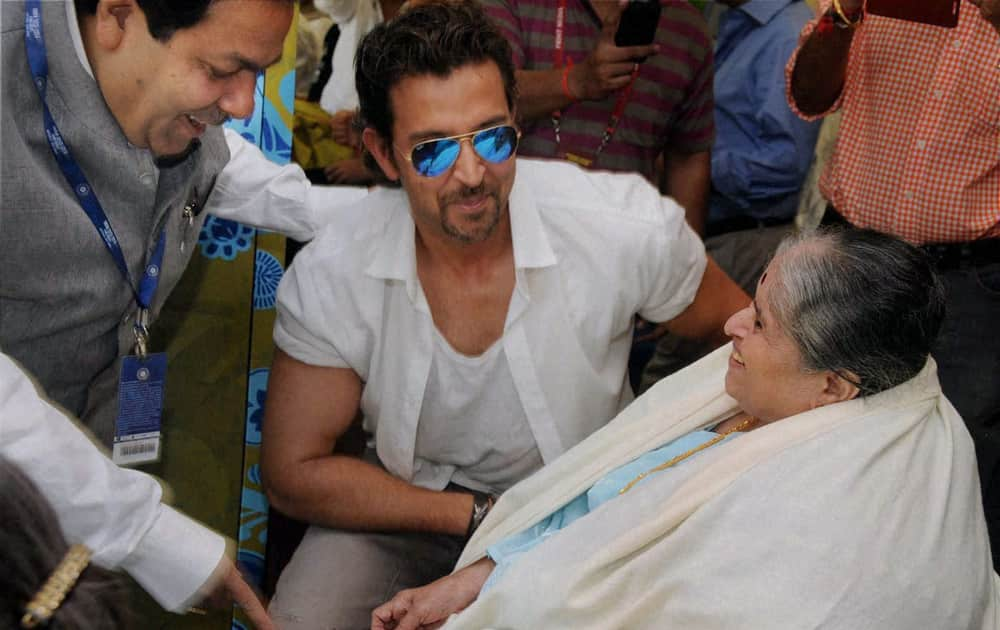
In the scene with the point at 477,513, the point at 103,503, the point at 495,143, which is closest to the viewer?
the point at 103,503

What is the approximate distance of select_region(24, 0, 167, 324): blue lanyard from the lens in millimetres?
1859

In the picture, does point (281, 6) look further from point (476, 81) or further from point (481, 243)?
point (481, 243)

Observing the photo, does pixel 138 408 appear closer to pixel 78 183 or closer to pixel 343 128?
pixel 78 183

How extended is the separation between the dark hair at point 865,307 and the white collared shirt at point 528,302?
0.63m

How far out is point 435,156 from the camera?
2393mm

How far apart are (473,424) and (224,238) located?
0.86 m

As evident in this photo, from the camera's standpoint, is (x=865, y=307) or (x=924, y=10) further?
(x=924, y=10)

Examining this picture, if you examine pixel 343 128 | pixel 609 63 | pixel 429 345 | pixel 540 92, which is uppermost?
pixel 609 63

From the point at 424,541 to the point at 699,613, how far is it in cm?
92

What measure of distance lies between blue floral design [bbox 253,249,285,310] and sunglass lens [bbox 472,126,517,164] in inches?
33.9

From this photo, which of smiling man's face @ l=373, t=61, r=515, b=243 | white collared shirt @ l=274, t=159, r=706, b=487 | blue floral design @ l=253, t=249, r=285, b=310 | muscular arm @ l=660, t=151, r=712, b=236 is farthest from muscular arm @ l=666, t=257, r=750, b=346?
blue floral design @ l=253, t=249, r=285, b=310

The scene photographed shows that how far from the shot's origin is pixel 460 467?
2697mm

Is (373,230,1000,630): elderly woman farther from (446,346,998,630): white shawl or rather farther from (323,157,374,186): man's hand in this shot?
(323,157,374,186): man's hand

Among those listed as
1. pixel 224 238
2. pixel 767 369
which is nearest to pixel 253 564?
pixel 224 238
